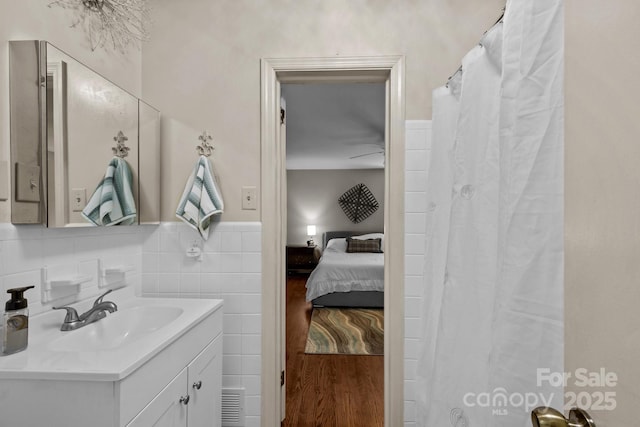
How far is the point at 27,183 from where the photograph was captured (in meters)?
1.10

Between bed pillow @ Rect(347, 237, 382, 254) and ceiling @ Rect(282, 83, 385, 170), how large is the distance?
1.47 m

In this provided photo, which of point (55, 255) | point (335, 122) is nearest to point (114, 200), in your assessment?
point (55, 255)

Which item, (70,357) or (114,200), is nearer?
(70,357)

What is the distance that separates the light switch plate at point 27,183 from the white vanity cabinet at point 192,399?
761 millimetres

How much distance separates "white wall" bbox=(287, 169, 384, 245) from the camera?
721cm

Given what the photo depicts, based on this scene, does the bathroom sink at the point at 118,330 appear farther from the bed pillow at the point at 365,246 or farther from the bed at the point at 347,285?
the bed pillow at the point at 365,246

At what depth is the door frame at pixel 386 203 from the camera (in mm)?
1688

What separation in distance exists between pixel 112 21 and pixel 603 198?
190 cm

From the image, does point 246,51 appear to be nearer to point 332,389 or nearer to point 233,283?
point 233,283

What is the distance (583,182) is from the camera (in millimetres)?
508

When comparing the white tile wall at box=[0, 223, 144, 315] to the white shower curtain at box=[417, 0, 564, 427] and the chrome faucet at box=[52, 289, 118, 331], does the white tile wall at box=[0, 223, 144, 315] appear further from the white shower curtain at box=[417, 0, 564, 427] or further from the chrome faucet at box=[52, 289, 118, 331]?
the white shower curtain at box=[417, 0, 564, 427]

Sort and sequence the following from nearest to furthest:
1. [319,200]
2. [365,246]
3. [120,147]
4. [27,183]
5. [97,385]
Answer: [97,385]
[27,183]
[120,147]
[365,246]
[319,200]

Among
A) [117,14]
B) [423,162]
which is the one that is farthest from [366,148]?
[117,14]

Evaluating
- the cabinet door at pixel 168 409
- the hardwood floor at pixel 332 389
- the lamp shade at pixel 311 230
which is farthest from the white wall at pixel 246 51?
the lamp shade at pixel 311 230
